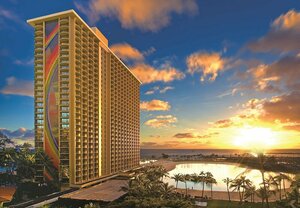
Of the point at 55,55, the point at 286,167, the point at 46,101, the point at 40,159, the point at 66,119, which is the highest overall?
the point at 55,55

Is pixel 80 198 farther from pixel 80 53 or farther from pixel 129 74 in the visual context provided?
pixel 129 74

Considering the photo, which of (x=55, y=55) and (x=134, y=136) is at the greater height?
(x=55, y=55)

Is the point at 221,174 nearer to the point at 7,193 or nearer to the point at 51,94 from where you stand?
the point at 51,94

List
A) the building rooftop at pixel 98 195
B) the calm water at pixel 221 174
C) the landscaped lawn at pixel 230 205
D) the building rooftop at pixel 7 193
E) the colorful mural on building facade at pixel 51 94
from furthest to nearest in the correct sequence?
the calm water at pixel 221 174 < the colorful mural on building facade at pixel 51 94 < the building rooftop at pixel 7 193 < the landscaped lawn at pixel 230 205 < the building rooftop at pixel 98 195

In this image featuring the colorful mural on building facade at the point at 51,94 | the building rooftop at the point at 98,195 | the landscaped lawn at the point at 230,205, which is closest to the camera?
the building rooftop at the point at 98,195

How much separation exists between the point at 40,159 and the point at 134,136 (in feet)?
266

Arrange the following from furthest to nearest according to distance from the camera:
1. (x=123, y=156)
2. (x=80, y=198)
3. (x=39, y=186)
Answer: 1. (x=123, y=156)
2. (x=39, y=186)
3. (x=80, y=198)

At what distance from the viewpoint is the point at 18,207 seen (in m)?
51.4

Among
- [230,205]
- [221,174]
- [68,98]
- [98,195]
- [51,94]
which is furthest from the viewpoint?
[221,174]

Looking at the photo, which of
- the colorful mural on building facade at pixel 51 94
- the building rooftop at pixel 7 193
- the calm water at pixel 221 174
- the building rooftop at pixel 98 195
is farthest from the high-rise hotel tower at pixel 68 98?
the calm water at pixel 221 174

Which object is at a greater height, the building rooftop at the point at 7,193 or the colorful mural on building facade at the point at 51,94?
the colorful mural on building facade at the point at 51,94

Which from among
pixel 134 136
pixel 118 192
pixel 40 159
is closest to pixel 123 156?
pixel 134 136

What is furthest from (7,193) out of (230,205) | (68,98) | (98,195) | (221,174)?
(221,174)

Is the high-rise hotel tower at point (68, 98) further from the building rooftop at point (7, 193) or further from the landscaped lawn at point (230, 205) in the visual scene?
the landscaped lawn at point (230, 205)
